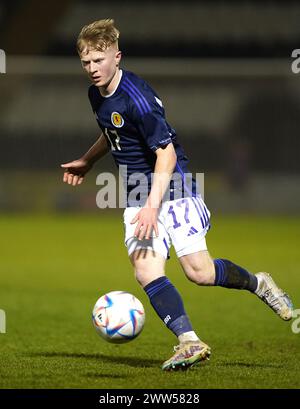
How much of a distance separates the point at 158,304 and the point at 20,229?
11.0 m

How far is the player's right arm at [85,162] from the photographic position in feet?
19.7

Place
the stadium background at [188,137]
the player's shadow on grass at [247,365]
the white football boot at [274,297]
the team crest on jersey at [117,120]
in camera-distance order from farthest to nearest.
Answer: the stadium background at [188,137] < the white football boot at [274,297] < the player's shadow on grass at [247,365] < the team crest on jersey at [117,120]

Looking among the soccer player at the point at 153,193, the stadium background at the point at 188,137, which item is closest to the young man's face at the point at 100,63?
the soccer player at the point at 153,193

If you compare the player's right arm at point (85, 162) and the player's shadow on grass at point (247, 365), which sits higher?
the player's right arm at point (85, 162)

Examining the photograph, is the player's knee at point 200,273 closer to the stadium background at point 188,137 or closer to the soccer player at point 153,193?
the soccer player at point 153,193

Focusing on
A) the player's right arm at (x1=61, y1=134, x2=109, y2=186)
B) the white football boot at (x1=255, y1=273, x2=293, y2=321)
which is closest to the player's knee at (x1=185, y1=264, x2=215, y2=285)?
the white football boot at (x1=255, y1=273, x2=293, y2=321)

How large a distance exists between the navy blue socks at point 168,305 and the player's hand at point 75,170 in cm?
104

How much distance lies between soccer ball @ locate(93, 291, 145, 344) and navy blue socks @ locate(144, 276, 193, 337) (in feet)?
0.38

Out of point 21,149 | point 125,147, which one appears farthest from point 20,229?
point 125,147

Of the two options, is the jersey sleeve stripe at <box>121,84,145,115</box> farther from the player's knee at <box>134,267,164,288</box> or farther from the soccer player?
the player's knee at <box>134,267,164,288</box>

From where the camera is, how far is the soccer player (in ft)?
17.2

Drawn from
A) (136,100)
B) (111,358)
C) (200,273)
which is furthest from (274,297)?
(136,100)

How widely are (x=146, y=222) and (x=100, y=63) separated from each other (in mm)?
919

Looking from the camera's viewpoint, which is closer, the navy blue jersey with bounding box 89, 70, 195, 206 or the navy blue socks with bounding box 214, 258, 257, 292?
the navy blue jersey with bounding box 89, 70, 195, 206
